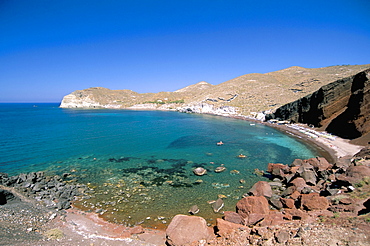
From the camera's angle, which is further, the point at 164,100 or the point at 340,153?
the point at 164,100

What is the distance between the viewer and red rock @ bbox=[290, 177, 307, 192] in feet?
60.5

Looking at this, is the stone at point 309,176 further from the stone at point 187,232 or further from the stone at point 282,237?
the stone at point 187,232

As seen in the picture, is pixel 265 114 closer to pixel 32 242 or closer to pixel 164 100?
pixel 32 242

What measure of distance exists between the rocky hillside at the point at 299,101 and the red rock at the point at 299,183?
30.0m

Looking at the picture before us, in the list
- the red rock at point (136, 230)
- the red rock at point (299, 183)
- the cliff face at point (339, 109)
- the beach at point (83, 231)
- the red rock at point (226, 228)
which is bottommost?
the red rock at point (136, 230)

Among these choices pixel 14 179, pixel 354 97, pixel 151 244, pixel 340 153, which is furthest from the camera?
pixel 354 97

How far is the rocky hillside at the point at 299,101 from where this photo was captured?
41812 millimetres

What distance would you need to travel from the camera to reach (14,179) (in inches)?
811

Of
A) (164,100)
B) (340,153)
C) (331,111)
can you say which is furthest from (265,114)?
(164,100)

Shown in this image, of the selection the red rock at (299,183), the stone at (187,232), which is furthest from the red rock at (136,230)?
the red rock at (299,183)

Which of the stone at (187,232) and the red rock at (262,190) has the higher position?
the stone at (187,232)

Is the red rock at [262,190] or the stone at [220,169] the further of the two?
the stone at [220,169]

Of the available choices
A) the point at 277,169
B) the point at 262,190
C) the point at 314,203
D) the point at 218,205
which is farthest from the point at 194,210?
the point at 277,169

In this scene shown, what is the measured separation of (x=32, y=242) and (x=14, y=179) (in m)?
13.3
